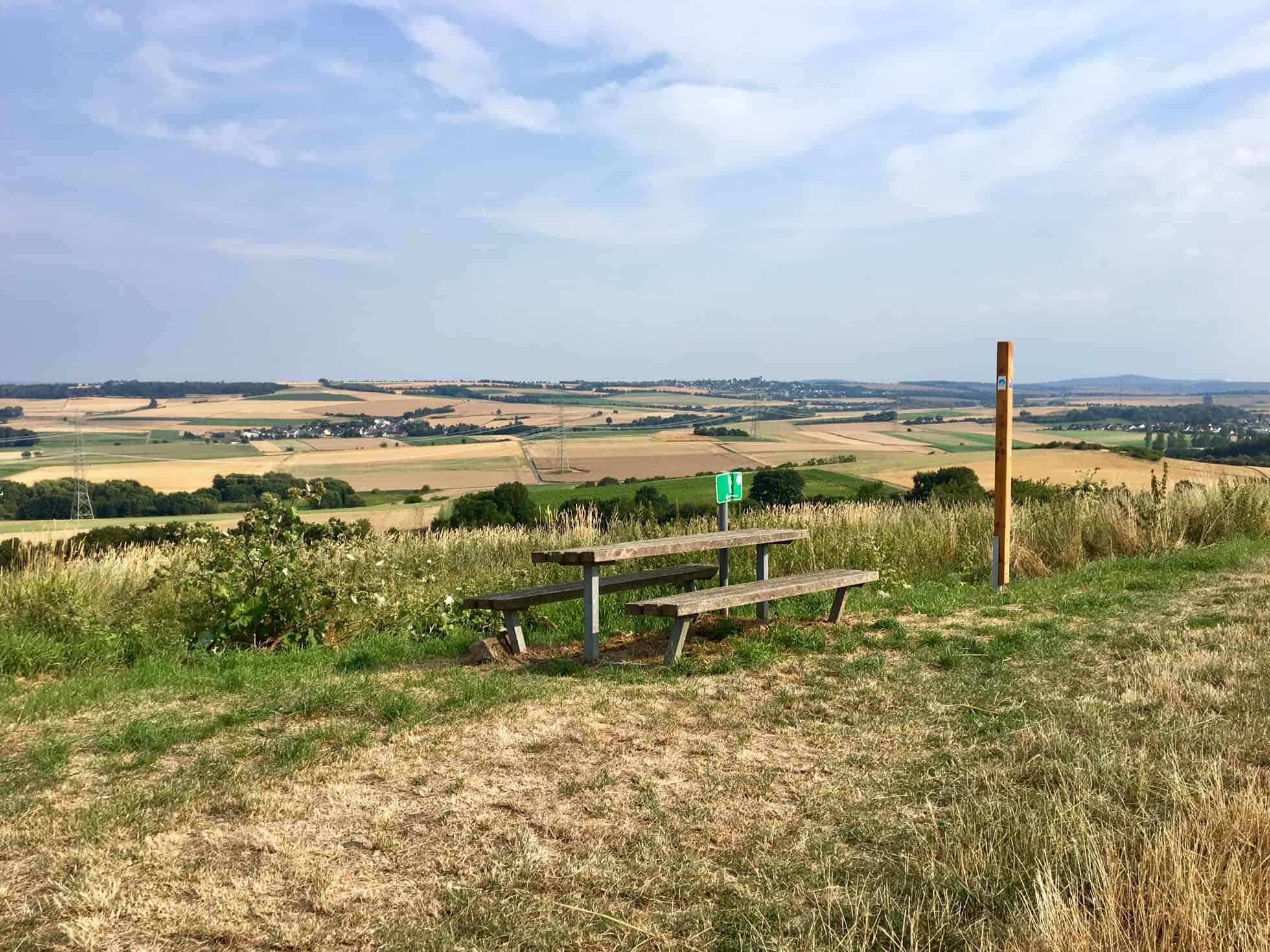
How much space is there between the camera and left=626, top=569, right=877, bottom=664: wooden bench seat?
18.6ft

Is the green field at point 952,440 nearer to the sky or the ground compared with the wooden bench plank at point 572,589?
nearer to the ground

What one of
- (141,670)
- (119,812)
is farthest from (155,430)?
(119,812)

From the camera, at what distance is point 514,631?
653cm

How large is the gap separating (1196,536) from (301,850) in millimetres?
12029

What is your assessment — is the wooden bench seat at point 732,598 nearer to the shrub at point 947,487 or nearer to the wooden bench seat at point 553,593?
the wooden bench seat at point 553,593

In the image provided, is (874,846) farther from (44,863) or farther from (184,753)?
(184,753)

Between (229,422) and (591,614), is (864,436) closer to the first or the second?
(229,422)

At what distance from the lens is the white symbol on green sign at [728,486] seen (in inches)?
280

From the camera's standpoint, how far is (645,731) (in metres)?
4.59

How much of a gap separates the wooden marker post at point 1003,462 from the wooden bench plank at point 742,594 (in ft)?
7.29

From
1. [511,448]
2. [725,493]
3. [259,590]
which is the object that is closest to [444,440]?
[511,448]

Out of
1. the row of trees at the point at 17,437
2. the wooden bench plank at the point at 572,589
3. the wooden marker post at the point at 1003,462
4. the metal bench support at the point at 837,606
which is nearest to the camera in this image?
the wooden bench plank at the point at 572,589

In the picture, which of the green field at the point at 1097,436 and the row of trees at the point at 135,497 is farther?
the green field at the point at 1097,436

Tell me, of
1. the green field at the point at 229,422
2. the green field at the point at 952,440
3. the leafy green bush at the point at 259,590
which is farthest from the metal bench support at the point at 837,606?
the green field at the point at 229,422
